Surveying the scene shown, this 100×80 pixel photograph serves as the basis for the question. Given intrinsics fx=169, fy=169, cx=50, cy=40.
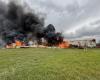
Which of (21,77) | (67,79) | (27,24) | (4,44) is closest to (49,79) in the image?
(67,79)

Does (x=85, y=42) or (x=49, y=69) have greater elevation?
(x=85, y=42)

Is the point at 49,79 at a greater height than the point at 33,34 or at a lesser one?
lesser

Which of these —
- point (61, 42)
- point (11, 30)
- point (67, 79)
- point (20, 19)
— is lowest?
point (67, 79)

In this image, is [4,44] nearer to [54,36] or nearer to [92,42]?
[54,36]

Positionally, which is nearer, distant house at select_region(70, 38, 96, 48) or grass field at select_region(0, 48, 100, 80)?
grass field at select_region(0, 48, 100, 80)

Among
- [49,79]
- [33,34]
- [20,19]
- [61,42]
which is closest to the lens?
[49,79]

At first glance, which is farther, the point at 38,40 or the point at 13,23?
the point at 13,23

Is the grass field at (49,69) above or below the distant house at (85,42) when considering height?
below

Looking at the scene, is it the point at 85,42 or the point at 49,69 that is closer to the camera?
the point at 49,69

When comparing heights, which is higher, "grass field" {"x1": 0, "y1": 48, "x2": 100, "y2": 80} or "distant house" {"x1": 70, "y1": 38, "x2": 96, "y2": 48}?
"distant house" {"x1": 70, "y1": 38, "x2": 96, "y2": 48}

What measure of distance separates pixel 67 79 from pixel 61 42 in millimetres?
54157

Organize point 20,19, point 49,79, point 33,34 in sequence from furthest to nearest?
point 20,19, point 33,34, point 49,79

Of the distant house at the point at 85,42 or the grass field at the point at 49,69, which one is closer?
the grass field at the point at 49,69

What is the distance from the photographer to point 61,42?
63594mm
